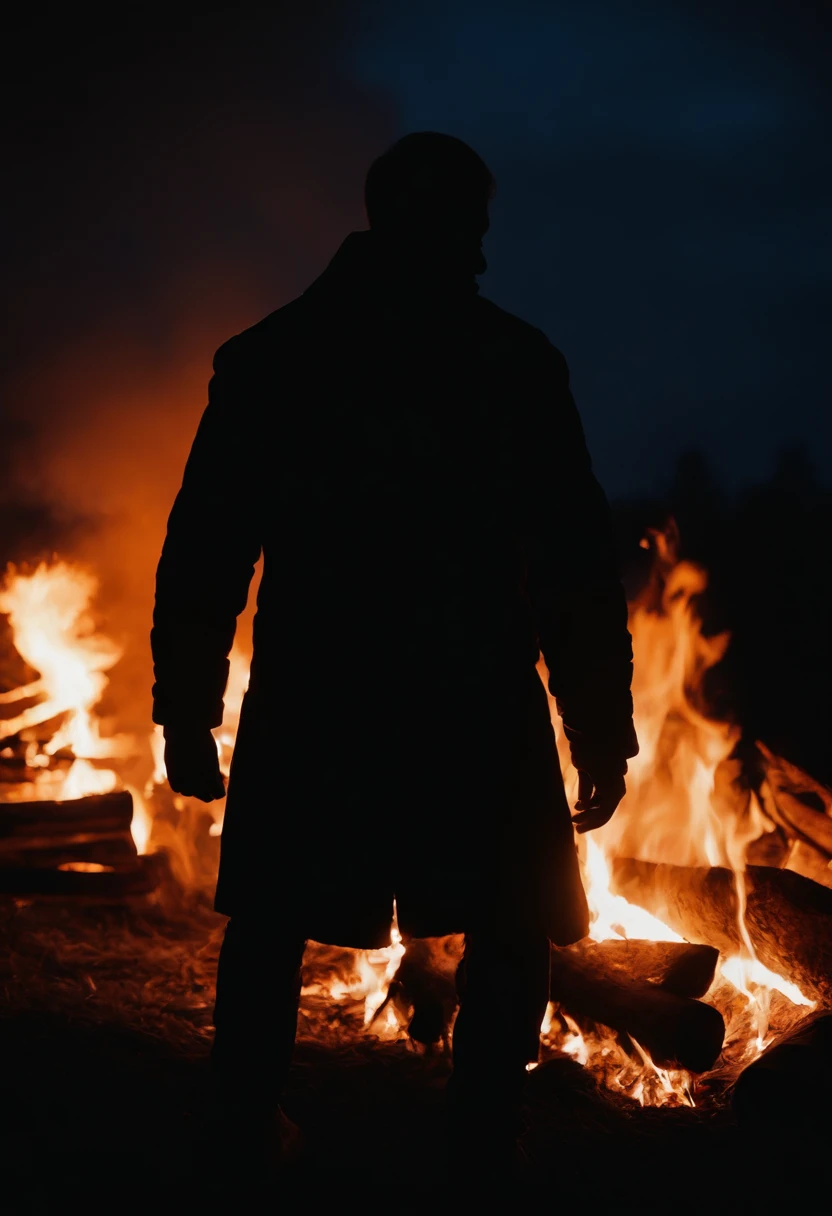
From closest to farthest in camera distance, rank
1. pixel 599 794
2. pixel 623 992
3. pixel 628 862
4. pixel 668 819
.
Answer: pixel 599 794
pixel 623 992
pixel 628 862
pixel 668 819

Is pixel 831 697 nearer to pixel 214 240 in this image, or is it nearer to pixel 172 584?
pixel 214 240

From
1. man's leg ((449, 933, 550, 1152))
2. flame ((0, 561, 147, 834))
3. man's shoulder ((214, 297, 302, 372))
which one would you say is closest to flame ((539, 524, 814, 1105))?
man's leg ((449, 933, 550, 1152))

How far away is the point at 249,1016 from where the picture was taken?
1.82 metres

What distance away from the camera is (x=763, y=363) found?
90062 millimetres

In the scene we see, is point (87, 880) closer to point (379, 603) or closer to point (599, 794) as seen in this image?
point (599, 794)

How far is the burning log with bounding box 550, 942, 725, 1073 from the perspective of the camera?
115 inches

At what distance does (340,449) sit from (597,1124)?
2323mm

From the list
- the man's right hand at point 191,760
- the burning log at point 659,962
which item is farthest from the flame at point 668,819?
the man's right hand at point 191,760

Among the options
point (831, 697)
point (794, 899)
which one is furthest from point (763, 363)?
point (794, 899)

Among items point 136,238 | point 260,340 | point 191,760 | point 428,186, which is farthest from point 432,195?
point 136,238

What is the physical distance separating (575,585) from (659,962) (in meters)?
2.16

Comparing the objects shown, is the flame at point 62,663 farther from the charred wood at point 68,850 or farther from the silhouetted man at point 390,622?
the silhouetted man at point 390,622

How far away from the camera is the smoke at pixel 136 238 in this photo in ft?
23.2

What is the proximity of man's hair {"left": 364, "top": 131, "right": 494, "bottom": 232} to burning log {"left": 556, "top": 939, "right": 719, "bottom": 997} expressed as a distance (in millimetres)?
2869
